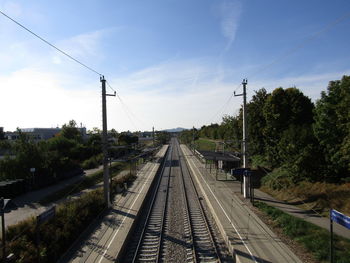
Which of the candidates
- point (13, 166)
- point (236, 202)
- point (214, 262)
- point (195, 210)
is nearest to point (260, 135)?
point (236, 202)

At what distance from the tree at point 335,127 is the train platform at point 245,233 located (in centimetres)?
741

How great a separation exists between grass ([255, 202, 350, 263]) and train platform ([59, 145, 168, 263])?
819 centimetres

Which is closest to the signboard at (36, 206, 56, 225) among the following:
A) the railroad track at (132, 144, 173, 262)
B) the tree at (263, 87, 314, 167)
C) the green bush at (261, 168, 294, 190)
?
the railroad track at (132, 144, 173, 262)

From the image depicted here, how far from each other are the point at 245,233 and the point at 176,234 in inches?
143

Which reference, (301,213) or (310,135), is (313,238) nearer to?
(301,213)

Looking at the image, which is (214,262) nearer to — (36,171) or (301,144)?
(301,144)

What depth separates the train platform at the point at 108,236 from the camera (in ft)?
33.7

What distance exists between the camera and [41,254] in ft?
32.2

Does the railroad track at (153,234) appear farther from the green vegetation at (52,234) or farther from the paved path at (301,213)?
the paved path at (301,213)

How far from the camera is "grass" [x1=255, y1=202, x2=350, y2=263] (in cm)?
991

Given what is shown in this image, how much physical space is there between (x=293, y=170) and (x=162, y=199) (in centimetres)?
1155

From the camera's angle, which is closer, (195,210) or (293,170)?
(195,210)

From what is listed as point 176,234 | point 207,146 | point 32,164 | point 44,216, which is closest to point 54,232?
point 44,216

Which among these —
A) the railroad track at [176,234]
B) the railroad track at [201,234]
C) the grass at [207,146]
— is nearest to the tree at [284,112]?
the railroad track at [201,234]
